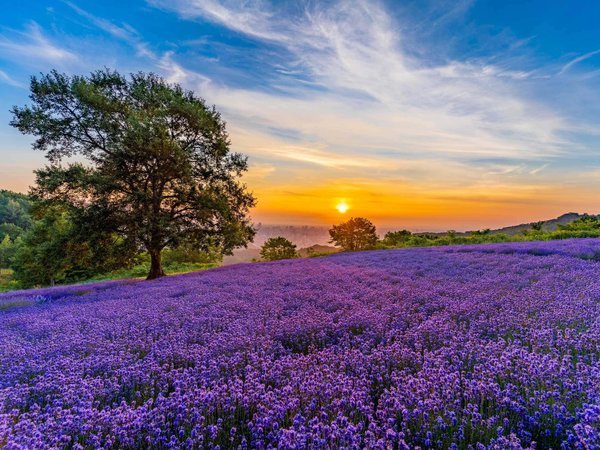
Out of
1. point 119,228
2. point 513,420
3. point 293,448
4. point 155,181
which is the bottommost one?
point 513,420

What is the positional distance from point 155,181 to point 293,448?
53.9 feet

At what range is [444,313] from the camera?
16.0 feet

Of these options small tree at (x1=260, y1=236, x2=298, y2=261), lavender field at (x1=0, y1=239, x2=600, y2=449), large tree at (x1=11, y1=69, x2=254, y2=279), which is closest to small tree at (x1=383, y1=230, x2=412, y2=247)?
small tree at (x1=260, y1=236, x2=298, y2=261)

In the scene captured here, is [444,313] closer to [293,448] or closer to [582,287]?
[582,287]

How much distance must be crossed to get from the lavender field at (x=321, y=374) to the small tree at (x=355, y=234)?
82.0 ft

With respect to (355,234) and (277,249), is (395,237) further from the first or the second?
(277,249)

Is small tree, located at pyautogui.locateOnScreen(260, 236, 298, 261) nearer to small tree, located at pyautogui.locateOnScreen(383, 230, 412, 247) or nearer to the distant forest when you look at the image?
the distant forest

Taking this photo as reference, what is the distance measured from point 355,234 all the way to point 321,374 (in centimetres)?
2907

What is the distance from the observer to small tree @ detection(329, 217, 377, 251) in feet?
103

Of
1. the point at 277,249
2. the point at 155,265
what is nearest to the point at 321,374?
the point at 155,265

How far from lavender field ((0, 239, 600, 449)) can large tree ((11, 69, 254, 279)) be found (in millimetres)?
9530

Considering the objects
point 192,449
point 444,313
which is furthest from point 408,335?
point 192,449

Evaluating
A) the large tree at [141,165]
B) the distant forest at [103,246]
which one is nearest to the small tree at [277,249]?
the distant forest at [103,246]

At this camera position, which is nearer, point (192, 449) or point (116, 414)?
point (192, 449)
